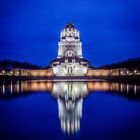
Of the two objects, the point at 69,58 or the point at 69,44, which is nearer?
the point at 69,58

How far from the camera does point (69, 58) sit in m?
100

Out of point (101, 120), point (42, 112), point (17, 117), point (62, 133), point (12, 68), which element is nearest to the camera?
point (62, 133)

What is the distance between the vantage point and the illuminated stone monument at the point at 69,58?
97.1 m

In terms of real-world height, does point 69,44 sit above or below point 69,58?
above

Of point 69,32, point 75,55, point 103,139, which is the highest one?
point 69,32

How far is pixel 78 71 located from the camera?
319 ft

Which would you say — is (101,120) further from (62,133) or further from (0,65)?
(0,65)

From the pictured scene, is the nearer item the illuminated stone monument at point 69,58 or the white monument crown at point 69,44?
the illuminated stone monument at point 69,58

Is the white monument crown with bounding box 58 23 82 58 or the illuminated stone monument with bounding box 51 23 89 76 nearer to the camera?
the illuminated stone monument with bounding box 51 23 89 76

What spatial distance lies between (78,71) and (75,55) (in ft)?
37.7

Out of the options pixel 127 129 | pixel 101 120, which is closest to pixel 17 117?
pixel 101 120

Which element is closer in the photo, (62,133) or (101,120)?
(62,133)

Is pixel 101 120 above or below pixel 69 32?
below

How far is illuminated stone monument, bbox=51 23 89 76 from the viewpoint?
97.1 m
